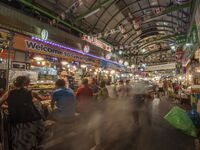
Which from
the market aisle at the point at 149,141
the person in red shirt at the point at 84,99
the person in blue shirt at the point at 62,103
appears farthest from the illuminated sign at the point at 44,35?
the market aisle at the point at 149,141

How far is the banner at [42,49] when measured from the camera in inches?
300

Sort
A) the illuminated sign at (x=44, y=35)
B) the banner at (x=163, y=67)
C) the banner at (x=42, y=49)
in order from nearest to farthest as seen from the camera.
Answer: the banner at (x=42, y=49) → the illuminated sign at (x=44, y=35) → the banner at (x=163, y=67)

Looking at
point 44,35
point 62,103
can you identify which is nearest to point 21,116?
point 62,103

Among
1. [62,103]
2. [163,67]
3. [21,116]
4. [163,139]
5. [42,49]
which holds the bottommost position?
[163,139]

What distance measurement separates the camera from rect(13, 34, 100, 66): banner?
25.0ft

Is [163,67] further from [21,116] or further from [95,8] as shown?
[21,116]

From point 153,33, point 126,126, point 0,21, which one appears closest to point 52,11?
point 0,21

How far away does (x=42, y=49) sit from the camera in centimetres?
883

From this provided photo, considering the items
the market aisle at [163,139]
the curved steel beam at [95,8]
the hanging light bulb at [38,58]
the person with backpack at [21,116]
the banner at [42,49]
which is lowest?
the market aisle at [163,139]

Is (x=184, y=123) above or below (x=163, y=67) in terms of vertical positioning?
below

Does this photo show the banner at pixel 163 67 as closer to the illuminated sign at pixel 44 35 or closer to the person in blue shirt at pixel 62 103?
the illuminated sign at pixel 44 35

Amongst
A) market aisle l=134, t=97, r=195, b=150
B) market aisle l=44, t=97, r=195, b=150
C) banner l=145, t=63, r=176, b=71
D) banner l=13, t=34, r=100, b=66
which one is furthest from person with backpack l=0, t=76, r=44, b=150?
banner l=145, t=63, r=176, b=71

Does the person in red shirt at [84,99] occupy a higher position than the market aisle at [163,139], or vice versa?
the person in red shirt at [84,99]

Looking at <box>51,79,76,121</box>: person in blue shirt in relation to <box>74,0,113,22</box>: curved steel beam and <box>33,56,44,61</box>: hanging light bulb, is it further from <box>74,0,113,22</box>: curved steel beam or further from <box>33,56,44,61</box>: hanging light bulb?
<box>74,0,113,22</box>: curved steel beam
